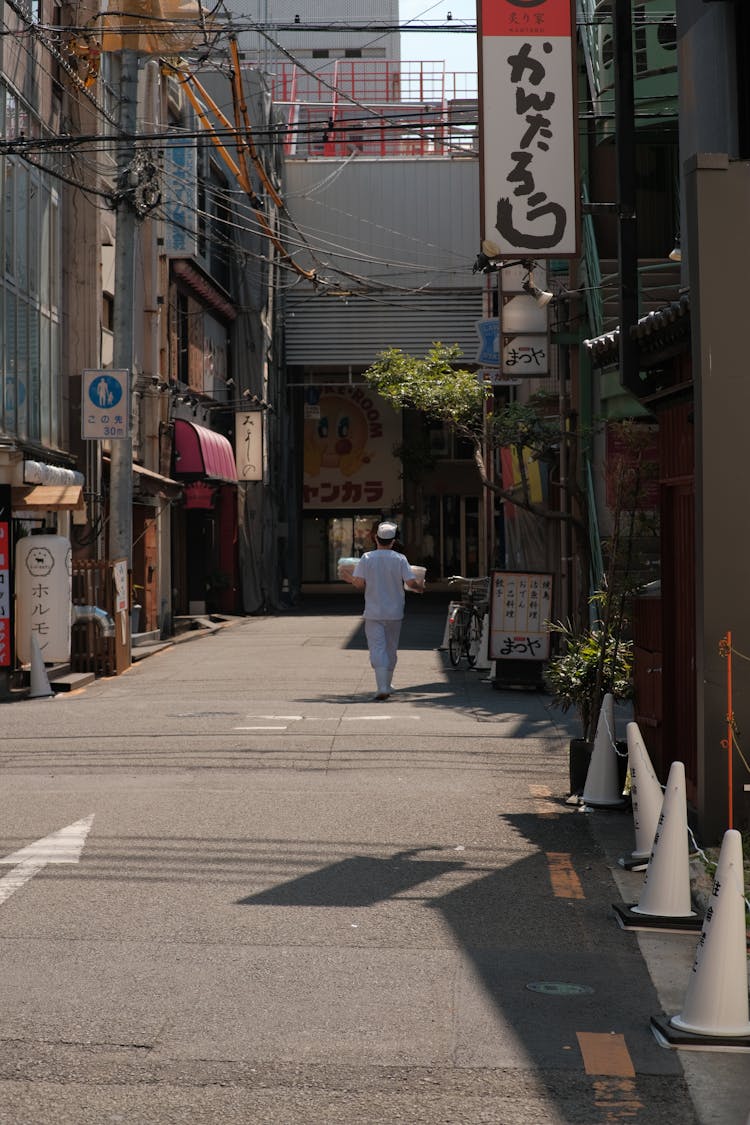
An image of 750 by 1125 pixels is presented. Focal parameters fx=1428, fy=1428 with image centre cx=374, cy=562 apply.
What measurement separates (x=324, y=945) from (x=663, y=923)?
1.64m

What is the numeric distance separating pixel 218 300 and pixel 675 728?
30772 millimetres

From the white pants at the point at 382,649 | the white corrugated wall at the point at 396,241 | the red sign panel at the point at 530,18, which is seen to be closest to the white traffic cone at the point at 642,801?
the red sign panel at the point at 530,18

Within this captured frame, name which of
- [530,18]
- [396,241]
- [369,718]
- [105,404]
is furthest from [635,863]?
[396,241]

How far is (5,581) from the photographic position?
18703mm

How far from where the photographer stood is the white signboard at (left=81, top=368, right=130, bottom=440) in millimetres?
21609

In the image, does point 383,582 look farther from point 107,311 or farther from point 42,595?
point 107,311

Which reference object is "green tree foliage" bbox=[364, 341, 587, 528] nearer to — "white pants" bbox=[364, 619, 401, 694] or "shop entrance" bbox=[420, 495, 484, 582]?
"white pants" bbox=[364, 619, 401, 694]

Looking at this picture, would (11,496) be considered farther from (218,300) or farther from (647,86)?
(218,300)

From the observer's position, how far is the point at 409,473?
175ft

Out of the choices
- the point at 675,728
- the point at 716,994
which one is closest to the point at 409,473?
the point at 675,728

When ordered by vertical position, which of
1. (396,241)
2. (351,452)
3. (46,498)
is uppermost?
(396,241)

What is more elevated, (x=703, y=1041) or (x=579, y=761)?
(x=579, y=761)

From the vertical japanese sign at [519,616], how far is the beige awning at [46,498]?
6.00 metres

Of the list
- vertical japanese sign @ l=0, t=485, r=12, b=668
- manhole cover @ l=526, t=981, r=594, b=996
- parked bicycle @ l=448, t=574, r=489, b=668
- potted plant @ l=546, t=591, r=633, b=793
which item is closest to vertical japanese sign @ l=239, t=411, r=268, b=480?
parked bicycle @ l=448, t=574, r=489, b=668
